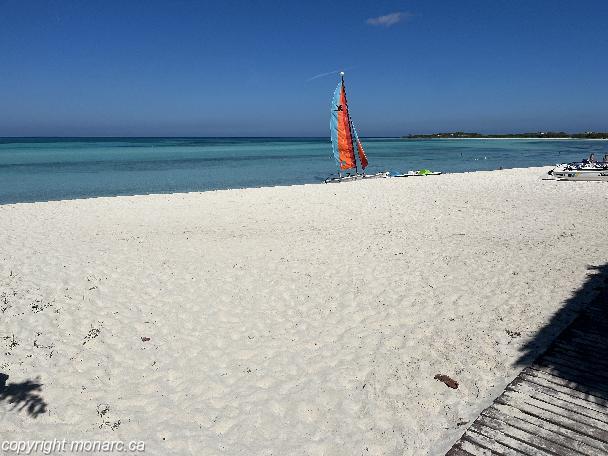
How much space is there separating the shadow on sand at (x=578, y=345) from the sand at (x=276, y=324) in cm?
23

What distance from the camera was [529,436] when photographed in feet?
14.6

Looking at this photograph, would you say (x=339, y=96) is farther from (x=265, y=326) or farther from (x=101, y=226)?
(x=265, y=326)

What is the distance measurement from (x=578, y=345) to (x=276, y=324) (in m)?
4.83

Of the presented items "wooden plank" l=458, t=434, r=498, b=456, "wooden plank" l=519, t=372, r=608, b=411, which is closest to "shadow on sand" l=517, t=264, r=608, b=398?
"wooden plank" l=519, t=372, r=608, b=411

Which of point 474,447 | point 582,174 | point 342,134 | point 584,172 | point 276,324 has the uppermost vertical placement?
point 342,134

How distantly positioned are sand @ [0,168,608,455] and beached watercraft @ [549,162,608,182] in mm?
13254

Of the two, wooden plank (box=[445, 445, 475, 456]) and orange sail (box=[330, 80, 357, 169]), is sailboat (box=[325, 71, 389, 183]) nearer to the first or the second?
orange sail (box=[330, 80, 357, 169])

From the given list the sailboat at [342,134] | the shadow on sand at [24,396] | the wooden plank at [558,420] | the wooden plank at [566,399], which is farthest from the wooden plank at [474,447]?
the sailboat at [342,134]

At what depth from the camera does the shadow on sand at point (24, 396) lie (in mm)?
5242

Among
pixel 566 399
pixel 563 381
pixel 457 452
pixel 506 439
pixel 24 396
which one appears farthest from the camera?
pixel 24 396

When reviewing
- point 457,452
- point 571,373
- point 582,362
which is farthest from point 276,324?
point 582,362

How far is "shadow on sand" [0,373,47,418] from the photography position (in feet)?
17.2

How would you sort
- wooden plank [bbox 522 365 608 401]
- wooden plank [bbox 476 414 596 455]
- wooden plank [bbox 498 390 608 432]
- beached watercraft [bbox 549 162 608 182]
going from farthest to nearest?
1. beached watercraft [bbox 549 162 608 182]
2. wooden plank [bbox 522 365 608 401]
3. wooden plank [bbox 498 390 608 432]
4. wooden plank [bbox 476 414 596 455]

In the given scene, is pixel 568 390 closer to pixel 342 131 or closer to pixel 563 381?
pixel 563 381
